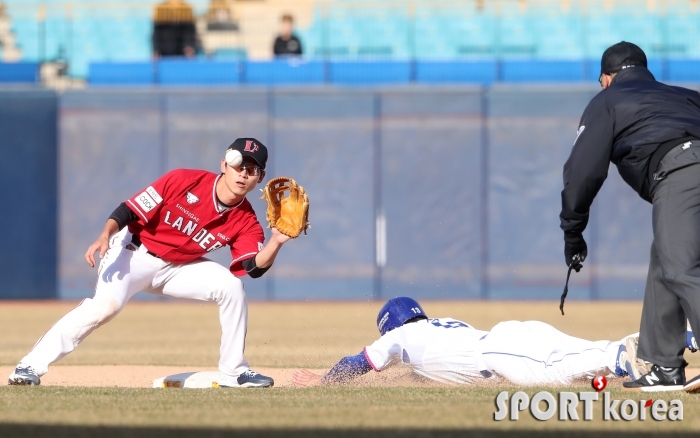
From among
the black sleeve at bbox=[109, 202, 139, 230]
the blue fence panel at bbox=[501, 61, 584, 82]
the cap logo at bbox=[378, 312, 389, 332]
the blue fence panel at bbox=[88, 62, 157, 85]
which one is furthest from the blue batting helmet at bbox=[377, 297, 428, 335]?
the blue fence panel at bbox=[88, 62, 157, 85]

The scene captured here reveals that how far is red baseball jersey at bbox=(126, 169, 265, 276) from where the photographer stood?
5.79 m

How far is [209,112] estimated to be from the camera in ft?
47.6

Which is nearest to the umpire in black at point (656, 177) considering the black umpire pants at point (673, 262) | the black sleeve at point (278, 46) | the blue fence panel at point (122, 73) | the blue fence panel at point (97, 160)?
the black umpire pants at point (673, 262)

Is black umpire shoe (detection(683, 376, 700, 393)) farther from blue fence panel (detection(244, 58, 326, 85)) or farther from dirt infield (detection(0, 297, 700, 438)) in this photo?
blue fence panel (detection(244, 58, 326, 85))

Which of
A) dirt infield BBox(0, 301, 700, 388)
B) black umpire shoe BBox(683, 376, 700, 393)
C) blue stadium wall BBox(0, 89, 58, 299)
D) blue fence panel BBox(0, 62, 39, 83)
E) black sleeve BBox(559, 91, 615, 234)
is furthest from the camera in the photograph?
blue fence panel BBox(0, 62, 39, 83)

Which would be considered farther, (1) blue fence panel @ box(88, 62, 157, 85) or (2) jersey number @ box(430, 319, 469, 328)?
(1) blue fence panel @ box(88, 62, 157, 85)

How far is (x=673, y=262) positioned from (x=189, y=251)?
2842 mm

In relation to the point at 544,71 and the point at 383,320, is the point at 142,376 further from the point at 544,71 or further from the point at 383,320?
the point at 544,71

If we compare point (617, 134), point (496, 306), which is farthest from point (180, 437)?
point (496, 306)

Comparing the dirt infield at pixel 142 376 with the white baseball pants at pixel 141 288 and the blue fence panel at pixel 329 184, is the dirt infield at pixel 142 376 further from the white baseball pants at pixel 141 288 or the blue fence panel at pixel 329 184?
the blue fence panel at pixel 329 184

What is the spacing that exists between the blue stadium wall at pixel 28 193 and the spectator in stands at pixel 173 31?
7.29 ft

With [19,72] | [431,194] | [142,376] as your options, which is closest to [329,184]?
[431,194]

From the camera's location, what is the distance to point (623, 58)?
200 inches

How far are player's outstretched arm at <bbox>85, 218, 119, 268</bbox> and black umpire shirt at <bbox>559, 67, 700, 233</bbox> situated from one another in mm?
2531
